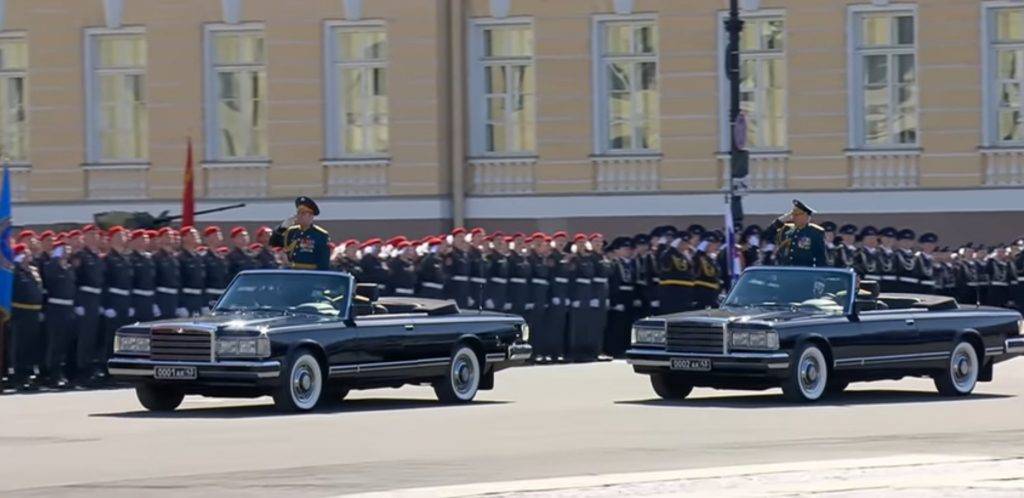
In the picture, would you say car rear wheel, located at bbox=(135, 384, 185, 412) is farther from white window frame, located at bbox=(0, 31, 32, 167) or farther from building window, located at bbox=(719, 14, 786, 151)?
white window frame, located at bbox=(0, 31, 32, 167)

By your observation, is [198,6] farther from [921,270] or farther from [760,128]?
[921,270]

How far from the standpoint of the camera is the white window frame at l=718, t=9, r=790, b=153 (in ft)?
128

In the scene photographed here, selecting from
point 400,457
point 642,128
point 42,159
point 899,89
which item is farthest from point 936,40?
point 400,457

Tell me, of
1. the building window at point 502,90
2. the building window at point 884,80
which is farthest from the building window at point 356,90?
the building window at point 884,80

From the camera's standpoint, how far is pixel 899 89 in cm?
3916

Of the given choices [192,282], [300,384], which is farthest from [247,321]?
[192,282]

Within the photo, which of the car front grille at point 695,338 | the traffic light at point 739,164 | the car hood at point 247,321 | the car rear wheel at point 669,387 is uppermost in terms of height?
the traffic light at point 739,164

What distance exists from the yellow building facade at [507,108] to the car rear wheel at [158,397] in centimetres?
1798

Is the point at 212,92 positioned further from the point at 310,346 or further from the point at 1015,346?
the point at 310,346

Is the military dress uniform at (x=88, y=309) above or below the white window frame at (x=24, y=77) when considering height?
below

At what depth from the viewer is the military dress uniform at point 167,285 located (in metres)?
26.4

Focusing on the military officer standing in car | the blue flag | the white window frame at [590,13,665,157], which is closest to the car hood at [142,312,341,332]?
the blue flag

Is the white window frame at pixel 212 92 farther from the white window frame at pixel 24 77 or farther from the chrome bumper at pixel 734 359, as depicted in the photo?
the chrome bumper at pixel 734 359

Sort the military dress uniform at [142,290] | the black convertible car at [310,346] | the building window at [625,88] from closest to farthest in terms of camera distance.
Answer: the black convertible car at [310,346] → the military dress uniform at [142,290] → the building window at [625,88]
